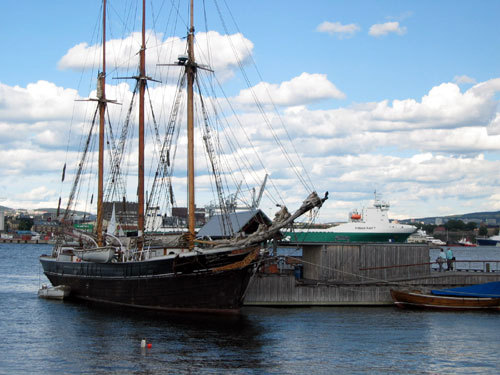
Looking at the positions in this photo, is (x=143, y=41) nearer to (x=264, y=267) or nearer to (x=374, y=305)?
(x=264, y=267)

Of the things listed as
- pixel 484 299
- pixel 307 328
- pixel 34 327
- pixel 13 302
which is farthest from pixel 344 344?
pixel 13 302

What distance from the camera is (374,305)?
148ft

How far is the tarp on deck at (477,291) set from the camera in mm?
43603

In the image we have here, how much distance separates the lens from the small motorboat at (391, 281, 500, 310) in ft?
142

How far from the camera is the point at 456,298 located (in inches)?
1706

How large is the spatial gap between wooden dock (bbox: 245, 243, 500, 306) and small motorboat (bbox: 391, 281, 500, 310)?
1.50 meters

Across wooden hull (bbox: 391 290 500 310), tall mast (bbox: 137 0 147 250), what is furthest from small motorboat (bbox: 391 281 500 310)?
tall mast (bbox: 137 0 147 250)

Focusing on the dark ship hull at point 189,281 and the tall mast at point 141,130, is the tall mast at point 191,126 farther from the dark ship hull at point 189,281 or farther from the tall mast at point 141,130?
the tall mast at point 141,130

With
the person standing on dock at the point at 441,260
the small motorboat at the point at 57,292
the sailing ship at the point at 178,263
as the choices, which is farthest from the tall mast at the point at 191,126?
the person standing on dock at the point at 441,260

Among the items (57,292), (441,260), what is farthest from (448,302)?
(57,292)

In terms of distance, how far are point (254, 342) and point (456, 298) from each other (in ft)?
58.0

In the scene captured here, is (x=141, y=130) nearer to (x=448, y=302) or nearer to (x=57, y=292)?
(x=57, y=292)

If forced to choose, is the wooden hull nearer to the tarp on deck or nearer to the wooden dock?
the tarp on deck

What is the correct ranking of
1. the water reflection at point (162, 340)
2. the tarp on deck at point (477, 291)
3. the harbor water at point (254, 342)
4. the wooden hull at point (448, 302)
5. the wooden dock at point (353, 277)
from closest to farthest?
the harbor water at point (254, 342)
the water reflection at point (162, 340)
the wooden hull at point (448, 302)
the tarp on deck at point (477, 291)
the wooden dock at point (353, 277)
